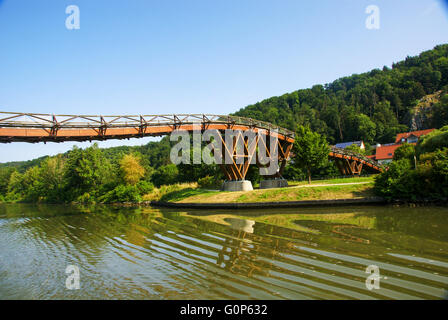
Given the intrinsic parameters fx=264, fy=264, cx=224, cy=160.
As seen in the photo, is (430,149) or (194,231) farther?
(430,149)

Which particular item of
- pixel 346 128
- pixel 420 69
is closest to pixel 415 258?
pixel 346 128

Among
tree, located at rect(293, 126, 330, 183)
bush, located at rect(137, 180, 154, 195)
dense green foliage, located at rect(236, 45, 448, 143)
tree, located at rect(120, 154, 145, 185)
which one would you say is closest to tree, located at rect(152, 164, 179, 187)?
tree, located at rect(120, 154, 145, 185)

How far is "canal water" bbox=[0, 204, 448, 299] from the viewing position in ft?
23.1

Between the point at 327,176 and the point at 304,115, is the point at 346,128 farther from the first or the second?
the point at 327,176

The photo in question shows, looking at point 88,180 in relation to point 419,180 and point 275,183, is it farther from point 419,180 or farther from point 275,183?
point 419,180

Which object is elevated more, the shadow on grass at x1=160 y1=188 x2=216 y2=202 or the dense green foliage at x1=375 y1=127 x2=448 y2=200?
the dense green foliage at x1=375 y1=127 x2=448 y2=200

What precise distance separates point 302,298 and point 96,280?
6.43 m

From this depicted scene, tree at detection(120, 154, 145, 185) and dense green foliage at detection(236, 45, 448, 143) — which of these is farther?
dense green foliage at detection(236, 45, 448, 143)

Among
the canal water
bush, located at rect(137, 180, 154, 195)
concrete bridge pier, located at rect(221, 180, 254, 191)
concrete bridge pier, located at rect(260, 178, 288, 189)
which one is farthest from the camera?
bush, located at rect(137, 180, 154, 195)

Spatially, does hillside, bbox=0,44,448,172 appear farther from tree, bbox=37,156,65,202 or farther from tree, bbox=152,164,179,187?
tree, bbox=37,156,65,202

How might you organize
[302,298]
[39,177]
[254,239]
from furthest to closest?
[39,177]
[254,239]
[302,298]

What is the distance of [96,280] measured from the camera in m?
8.55

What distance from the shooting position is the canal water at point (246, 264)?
7039mm

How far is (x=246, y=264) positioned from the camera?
921 cm
